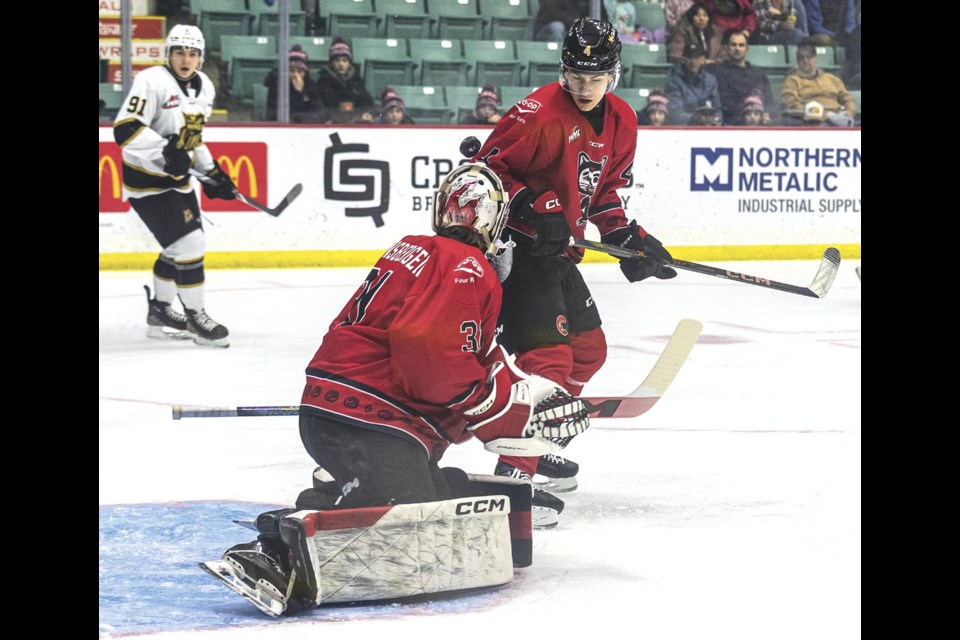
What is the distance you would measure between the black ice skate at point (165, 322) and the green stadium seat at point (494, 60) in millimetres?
3364

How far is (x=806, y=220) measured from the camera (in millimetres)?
8438

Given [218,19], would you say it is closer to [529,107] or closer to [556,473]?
[529,107]

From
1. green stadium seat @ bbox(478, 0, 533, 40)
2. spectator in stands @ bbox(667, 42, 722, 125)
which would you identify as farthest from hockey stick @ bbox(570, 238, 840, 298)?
green stadium seat @ bbox(478, 0, 533, 40)

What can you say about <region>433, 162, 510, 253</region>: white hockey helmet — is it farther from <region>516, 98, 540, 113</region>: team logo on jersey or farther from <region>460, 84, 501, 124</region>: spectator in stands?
<region>460, 84, 501, 124</region>: spectator in stands

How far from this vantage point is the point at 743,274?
367 centimetres

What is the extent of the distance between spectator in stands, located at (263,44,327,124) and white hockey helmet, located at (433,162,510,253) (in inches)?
209

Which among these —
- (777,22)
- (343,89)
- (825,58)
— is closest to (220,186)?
(343,89)

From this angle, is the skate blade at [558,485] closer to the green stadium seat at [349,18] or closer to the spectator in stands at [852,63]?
the green stadium seat at [349,18]

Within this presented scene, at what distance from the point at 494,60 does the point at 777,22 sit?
70.9 inches

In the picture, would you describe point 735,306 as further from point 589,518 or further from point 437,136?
point 589,518

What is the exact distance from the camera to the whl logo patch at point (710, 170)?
27.2 feet

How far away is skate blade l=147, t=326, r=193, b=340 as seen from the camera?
18.6 ft
